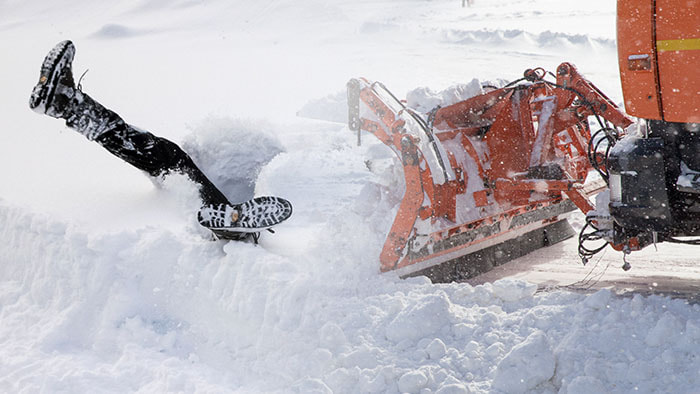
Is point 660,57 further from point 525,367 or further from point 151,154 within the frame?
point 151,154

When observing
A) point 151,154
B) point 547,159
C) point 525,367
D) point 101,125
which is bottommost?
point 525,367

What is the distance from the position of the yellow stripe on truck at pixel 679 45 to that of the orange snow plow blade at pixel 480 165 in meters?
1.13

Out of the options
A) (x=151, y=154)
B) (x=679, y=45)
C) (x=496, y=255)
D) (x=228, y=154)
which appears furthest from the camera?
(x=228, y=154)

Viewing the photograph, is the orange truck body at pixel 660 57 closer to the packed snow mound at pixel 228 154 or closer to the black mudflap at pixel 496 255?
the black mudflap at pixel 496 255

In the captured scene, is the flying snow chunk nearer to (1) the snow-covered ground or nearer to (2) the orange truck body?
(1) the snow-covered ground

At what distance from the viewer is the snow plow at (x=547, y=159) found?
3.09 metres

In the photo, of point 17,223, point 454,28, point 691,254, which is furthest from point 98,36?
point 691,254

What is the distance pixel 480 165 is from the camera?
477cm

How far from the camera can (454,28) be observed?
21859 millimetres

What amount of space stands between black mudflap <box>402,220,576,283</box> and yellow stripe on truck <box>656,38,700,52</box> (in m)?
2.18

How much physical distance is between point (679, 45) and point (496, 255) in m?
2.47

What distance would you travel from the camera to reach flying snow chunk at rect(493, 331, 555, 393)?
2918 millimetres

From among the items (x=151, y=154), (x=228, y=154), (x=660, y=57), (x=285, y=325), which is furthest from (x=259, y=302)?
(x=228, y=154)

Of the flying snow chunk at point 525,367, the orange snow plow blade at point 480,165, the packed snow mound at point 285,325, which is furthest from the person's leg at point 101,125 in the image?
the flying snow chunk at point 525,367
